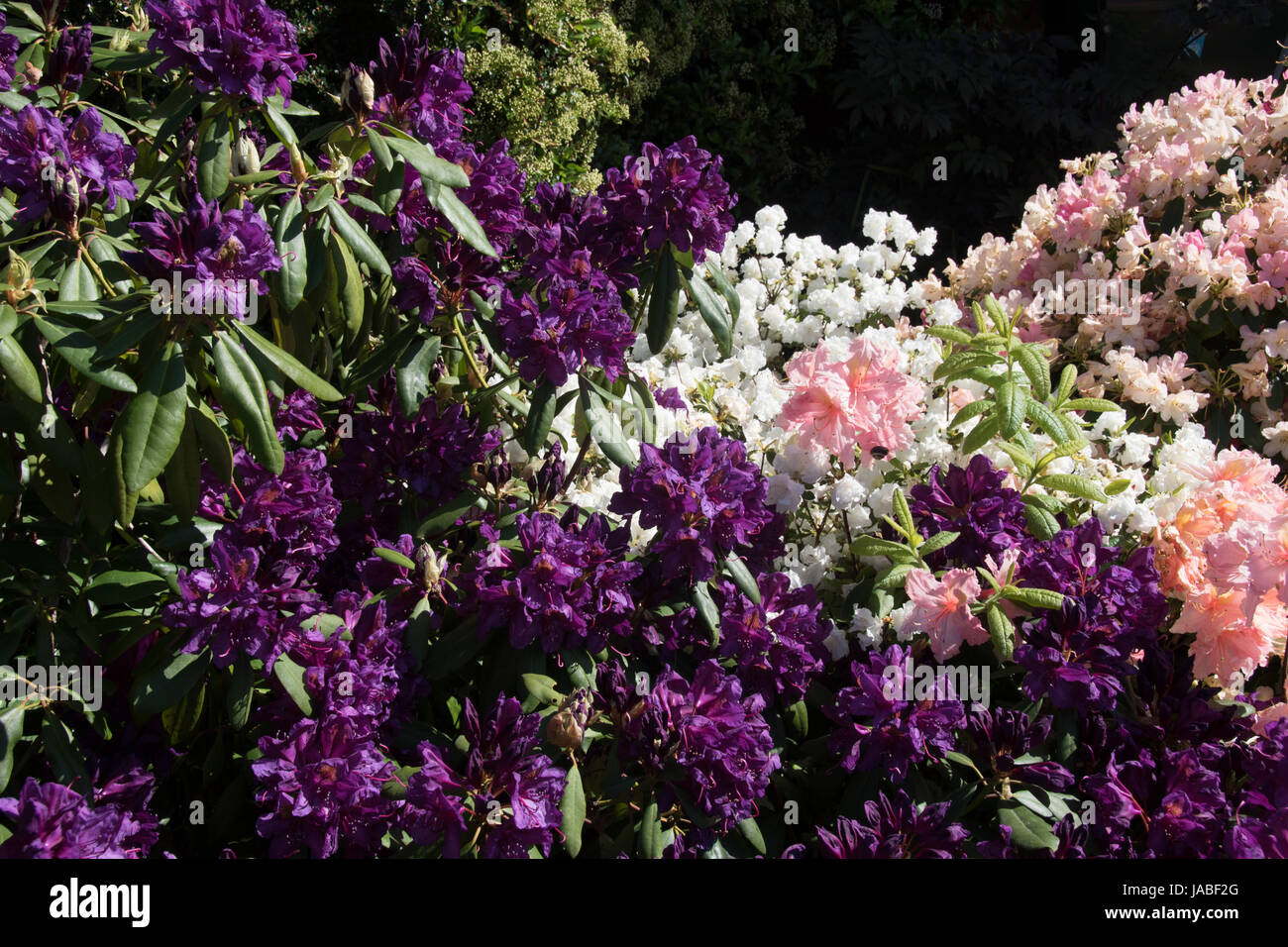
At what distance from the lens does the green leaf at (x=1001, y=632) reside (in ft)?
5.45

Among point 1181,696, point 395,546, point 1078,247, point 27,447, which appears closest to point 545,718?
point 395,546

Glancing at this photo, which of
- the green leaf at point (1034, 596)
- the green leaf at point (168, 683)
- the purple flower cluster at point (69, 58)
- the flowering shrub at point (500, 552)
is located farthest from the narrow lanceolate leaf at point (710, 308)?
the purple flower cluster at point (69, 58)

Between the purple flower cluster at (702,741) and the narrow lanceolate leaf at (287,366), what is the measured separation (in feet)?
1.87

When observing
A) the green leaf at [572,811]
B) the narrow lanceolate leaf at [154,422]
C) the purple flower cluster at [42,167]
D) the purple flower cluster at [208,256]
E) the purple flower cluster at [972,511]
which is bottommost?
the green leaf at [572,811]

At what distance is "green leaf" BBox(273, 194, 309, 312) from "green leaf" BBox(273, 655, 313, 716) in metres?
0.48

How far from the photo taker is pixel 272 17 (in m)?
1.64

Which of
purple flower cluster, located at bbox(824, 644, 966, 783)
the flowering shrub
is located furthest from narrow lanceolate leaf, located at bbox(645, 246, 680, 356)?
purple flower cluster, located at bbox(824, 644, 966, 783)

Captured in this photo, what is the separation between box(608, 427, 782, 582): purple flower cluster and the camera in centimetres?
165

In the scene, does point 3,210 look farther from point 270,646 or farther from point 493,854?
point 493,854

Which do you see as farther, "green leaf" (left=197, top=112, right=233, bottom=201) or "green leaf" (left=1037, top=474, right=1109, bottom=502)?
"green leaf" (left=1037, top=474, right=1109, bottom=502)

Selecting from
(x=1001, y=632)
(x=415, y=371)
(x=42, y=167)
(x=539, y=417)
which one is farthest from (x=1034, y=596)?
(x=42, y=167)

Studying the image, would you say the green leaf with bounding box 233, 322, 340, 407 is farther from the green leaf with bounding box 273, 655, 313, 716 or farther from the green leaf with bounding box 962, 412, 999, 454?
the green leaf with bounding box 962, 412, 999, 454

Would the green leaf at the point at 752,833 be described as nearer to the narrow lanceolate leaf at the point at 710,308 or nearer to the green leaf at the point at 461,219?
the narrow lanceolate leaf at the point at 710,308

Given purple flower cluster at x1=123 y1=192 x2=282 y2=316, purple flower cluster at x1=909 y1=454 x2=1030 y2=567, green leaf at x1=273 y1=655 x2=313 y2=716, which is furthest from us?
purple flower cluster at x1=909 y1=454 x2=1030 y2=567
